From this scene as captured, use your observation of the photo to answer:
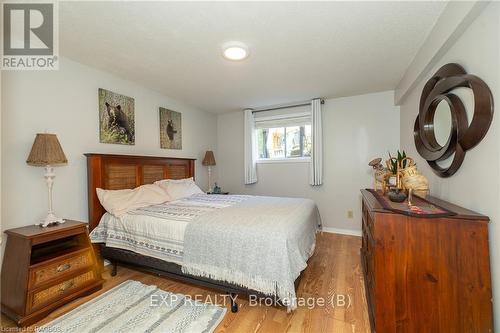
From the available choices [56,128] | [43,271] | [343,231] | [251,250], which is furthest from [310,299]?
[56,128]

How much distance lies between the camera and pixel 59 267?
5.91ft

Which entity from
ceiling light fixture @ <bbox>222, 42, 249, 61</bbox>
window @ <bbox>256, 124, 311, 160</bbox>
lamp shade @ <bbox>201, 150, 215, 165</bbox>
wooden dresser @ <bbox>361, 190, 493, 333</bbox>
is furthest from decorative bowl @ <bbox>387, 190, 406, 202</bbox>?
lamp shade @ <bbox>201, 150, 215, 165</bbox>

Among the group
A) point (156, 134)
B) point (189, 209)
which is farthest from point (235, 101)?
point (189, 209)

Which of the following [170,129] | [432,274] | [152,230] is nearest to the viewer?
[432,274]

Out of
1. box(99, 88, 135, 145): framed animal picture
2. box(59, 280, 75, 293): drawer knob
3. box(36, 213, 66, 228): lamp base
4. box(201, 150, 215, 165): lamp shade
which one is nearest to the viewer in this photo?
box(59, 280, 75, 293): drawer knob

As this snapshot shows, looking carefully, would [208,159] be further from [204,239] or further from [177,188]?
[204,239]

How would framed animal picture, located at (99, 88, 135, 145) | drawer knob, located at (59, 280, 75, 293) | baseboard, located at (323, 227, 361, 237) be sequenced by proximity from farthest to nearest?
1. baseboard, located at (323, 227, 361, 237)
2. framed animal picture, located at (99, 88, 135, 145)
3. drawer knob, located at (59, 280, 75, 293)

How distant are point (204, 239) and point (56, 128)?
6.31ft

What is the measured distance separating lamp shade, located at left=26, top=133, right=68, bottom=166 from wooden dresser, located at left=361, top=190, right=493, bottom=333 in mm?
2616

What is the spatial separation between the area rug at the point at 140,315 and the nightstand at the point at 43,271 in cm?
15

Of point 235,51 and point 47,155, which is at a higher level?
point 235,51

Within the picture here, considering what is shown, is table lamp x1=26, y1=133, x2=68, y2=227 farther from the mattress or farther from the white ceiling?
the white ceiling

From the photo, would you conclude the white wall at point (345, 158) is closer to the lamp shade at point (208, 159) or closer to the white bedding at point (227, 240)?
the lamp shade at point (208, 159)

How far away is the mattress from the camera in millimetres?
1925
